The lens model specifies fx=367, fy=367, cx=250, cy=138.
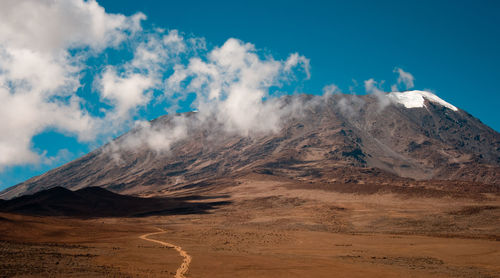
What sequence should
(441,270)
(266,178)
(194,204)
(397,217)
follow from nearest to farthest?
(441,270), (397,217), (194,204), (266,178)

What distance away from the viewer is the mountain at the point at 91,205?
89.2m

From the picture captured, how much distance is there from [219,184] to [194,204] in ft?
173

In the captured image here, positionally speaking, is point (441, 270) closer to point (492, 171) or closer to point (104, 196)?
point (104, 196)

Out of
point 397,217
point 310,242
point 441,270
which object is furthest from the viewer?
point 397,217

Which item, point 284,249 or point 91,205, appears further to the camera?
point 91,205

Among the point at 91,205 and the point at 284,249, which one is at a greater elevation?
the point at 91,205

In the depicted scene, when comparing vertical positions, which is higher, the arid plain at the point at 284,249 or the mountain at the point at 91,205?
the mountain at the point at 91,205

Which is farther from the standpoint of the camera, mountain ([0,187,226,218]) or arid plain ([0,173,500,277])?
mountain ([0,187,226,218])

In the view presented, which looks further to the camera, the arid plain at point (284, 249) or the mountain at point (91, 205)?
the mountain at point (91, 205)

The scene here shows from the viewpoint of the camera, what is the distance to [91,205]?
100125 millimetres

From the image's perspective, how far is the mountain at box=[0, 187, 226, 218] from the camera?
89188 millimetres

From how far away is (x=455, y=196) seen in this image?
8981cm

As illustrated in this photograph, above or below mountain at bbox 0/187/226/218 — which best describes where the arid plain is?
below

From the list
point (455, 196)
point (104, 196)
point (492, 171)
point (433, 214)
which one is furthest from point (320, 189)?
point (492, 171)
